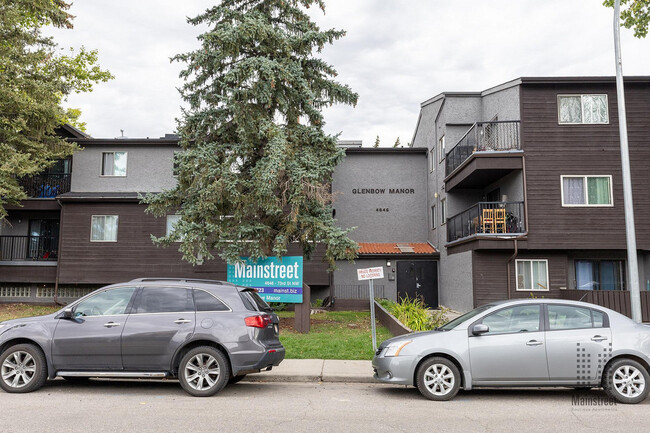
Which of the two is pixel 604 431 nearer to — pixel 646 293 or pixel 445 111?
pixel 646 293

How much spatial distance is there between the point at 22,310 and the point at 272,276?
11194 mm

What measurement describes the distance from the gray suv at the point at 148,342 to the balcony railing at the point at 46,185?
16284 mm

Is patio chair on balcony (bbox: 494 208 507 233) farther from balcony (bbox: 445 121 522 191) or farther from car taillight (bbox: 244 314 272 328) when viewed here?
car taillight (bbox: 244 314 272 328)

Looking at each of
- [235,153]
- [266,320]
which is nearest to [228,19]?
[235,153]

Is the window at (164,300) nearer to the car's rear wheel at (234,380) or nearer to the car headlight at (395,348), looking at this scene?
the car's rear wheel at (234,380)

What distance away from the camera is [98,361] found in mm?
7664

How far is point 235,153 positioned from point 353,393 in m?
8.79

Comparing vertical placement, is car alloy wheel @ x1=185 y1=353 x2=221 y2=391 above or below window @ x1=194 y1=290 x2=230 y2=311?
below

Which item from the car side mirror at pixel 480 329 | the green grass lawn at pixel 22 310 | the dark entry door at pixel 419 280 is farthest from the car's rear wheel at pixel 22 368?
the dark entry door at pixel 419 280

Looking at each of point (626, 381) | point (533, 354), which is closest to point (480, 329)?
point (533, 354)

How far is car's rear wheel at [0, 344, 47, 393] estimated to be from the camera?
303 inches

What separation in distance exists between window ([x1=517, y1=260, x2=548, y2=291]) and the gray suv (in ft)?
41.2

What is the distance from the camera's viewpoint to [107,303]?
Result: 315 inches

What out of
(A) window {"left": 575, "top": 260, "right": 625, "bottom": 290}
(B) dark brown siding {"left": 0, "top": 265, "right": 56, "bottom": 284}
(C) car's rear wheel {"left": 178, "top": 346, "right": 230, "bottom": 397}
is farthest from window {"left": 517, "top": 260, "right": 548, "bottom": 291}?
(B) dark brown siding {"left": 0, "top": 265, "right": 56, "bottom": 284}
